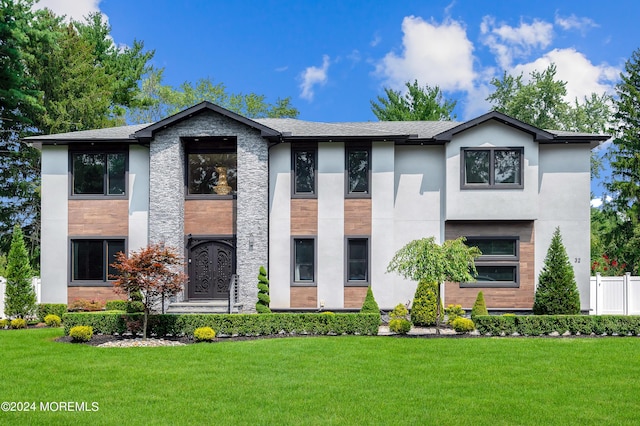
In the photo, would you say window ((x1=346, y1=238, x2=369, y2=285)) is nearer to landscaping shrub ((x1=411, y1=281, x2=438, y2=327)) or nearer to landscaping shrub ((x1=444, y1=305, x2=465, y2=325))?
landscaping shrub ((x1=411, y1=281, x2=438, y2=327))

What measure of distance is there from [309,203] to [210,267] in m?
3.90

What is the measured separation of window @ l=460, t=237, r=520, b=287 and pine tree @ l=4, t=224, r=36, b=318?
45.7 feet

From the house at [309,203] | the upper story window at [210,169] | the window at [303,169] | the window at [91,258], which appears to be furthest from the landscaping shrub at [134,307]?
the window at [303,169]

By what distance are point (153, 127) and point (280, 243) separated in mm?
5449

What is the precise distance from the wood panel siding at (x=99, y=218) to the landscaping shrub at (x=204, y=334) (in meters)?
6.31

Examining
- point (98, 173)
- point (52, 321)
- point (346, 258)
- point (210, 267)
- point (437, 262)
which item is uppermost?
point (98, 173)

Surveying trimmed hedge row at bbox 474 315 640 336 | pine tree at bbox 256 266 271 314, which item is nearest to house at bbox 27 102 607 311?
pine tree at bbox 256 266 271 314

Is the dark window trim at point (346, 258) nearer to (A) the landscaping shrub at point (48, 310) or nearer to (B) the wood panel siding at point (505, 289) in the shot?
(B) the wood panel siding at point (505, 289)

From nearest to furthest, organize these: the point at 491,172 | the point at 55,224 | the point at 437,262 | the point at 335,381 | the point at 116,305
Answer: the point at 335,381 < the point at 437,262 < the point at 116,305 < the point at 491,172 < the point at 55,224

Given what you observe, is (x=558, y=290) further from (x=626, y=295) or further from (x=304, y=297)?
(x=304, y=297)

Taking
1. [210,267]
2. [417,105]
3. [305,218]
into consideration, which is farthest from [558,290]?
[417,105]

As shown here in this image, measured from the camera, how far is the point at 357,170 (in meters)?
18.8

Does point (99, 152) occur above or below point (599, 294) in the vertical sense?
above

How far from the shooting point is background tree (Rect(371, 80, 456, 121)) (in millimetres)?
40156
